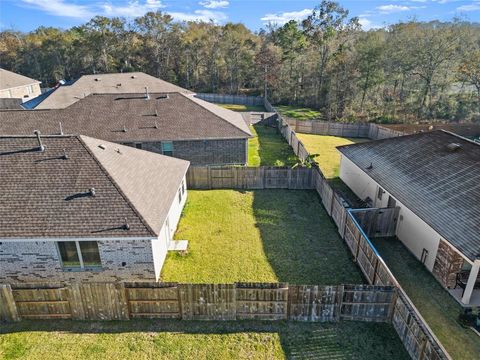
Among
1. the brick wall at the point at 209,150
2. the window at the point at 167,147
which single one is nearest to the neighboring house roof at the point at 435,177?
the brick wall at the point at 209,150

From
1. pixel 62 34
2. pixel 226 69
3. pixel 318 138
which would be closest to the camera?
pixel 318 138

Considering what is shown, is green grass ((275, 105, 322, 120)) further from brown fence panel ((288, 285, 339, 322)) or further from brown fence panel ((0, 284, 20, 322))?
brown fence panel ((0, 284, 20, 322))

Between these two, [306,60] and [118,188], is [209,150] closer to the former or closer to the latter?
[118,188]

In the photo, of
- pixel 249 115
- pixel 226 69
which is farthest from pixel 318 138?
pixel 226 69

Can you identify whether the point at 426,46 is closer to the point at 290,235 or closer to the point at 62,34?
the point at 290,235

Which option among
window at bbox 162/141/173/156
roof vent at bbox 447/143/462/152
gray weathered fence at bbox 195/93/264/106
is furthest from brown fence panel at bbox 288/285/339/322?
gray weathered fence at bbox 195/93/264/106
